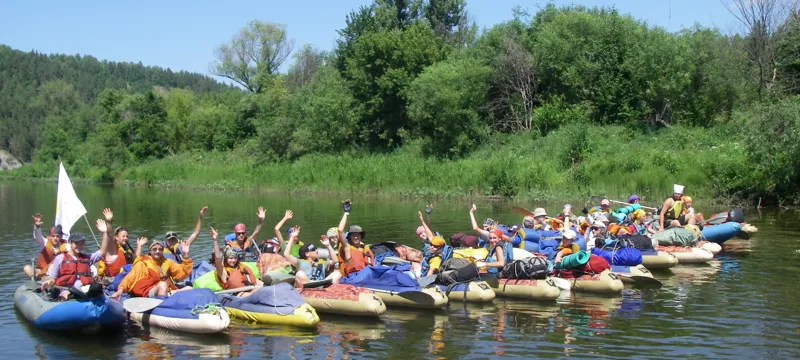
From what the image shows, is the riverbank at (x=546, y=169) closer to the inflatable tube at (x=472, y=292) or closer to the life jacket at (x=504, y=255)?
the life jacket at (x=504, y=255)

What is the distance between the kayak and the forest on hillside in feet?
73.3

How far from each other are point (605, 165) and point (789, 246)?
12.6 m

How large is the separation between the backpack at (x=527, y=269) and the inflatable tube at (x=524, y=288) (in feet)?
0.31

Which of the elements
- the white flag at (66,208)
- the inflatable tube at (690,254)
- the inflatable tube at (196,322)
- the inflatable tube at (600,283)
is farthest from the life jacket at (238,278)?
the inflatable tube at (690,254)

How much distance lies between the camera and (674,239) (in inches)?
677

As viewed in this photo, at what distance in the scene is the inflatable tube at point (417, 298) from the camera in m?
12.2

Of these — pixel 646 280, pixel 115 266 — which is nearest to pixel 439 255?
pixel 646 280

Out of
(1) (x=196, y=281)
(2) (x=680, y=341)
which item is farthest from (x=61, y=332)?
(2) (x=680, y=341)

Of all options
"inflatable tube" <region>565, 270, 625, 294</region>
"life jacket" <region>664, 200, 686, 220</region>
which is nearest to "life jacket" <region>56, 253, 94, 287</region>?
"inflatable tube" <region>565, 270, 625, 294</region>

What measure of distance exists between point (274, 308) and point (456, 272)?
10.4 feet

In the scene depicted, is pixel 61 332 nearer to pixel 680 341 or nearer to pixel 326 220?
pixel 680 341

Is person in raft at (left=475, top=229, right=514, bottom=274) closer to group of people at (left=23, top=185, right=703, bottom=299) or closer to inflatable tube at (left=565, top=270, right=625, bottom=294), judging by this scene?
group of people at (left=23, top=185, right=703, bottom=299)

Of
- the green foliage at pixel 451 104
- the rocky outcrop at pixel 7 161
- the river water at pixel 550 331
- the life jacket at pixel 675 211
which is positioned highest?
the green foliage at pixel 451 104

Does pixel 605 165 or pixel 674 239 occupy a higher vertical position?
pixel 605 165
